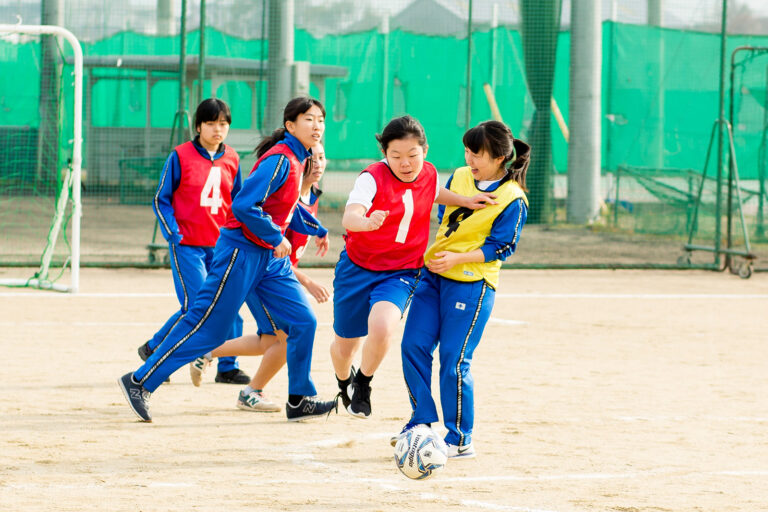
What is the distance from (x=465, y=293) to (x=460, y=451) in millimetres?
712

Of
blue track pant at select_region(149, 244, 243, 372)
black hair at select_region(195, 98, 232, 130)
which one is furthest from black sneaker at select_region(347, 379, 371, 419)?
black hair at select_region(195, 98, 232, 130)

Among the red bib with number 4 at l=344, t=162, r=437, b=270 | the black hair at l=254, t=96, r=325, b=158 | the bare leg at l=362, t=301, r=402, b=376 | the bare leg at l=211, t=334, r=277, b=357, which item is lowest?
the bare leg at l=211, t=334, r=277, b=357

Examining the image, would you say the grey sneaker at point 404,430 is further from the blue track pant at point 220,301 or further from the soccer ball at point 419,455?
the blue track pant at point 220,301

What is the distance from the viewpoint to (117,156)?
16156 mm

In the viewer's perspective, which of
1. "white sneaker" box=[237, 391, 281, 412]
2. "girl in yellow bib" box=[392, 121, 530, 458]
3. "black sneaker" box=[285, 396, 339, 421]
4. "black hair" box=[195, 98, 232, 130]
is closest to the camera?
"girl in yellow bib" box=[392, 121, 530, 458]

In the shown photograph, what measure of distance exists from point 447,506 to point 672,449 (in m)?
1.55

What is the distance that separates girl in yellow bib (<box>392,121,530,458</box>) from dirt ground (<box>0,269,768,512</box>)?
0.27 metres

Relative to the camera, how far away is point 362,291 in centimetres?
564

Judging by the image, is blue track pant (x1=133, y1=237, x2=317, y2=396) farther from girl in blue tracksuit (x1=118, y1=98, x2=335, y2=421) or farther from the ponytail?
the ponytail

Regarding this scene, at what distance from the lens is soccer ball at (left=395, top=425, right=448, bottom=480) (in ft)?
15.3

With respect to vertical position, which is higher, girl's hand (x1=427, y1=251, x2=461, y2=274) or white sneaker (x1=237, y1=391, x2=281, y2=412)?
girl's hand (x1=427, y1=251, x2=461, y2=274)

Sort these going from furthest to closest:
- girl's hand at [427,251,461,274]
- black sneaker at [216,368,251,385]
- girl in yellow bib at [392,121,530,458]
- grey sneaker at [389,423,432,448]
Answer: black sneaker at [216,368,251,385] < girl in yellow bib at [392,121,530,458] < girl's hand at [427,251,461,274] < grey sneaker at [389,423,432,448]

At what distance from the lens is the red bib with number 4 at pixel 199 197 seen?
6953 millimetres

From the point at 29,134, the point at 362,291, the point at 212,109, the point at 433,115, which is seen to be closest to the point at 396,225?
the point at 362,291
